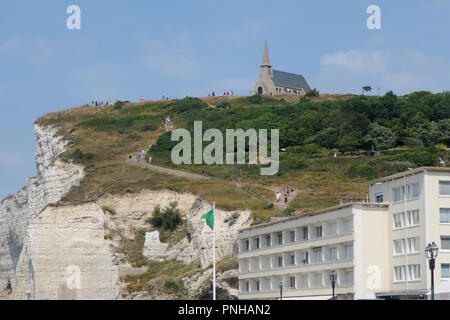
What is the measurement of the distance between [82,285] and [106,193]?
16093mm

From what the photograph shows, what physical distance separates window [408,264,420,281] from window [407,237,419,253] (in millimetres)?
1100

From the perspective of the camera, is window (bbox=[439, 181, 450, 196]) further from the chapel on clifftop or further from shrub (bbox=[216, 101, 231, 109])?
the chapel on clifftop

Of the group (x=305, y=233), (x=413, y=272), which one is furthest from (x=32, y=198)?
(x=413, y=272)

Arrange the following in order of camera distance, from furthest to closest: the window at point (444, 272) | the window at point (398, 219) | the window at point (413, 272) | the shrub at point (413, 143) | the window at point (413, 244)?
the shrub at point (413, 143) → the window at point (398, 219) → the window at point (413, 244) → the window at point (413, 272) → the window at point (444, 272)

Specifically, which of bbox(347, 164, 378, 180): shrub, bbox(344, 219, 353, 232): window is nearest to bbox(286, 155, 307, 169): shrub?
bbox(347, 164, 378, 180): shrub

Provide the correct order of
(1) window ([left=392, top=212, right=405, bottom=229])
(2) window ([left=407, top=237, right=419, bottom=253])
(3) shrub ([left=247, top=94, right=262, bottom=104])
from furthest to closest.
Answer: (3) shrub ([left=247, top=94, right=262, bottom=104]), (1) window ([left=392, top=212, right=405, bottom=229]), (2) window ([left=407, top=237, right=419, bottom=253])

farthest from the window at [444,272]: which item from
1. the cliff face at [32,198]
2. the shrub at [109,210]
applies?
the cliff face at [32,198]

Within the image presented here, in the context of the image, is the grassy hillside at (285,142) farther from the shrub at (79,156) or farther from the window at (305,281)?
the window at (305,281)

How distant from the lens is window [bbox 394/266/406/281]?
188ft

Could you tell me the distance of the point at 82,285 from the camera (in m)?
89.5

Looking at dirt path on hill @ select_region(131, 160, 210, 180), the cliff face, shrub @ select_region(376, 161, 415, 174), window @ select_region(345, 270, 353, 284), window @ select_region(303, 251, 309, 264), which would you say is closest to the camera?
window @ select_region(345, 270, 353, 284)

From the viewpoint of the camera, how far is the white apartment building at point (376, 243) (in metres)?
55.8

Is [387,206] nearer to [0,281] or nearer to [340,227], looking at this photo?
[340,227]

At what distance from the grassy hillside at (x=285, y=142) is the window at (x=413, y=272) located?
87.5ft
